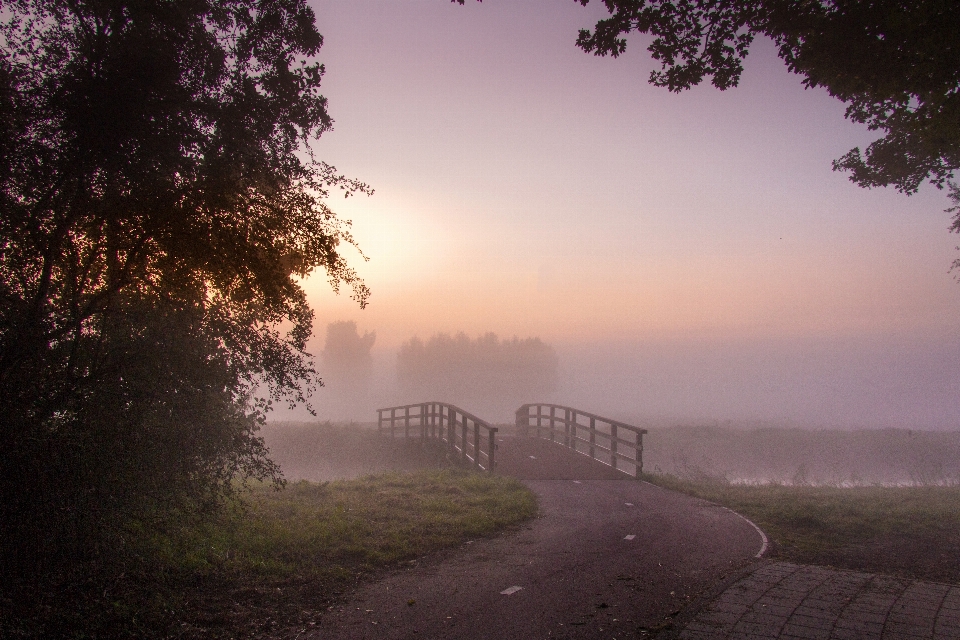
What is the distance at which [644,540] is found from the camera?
23.7 ft

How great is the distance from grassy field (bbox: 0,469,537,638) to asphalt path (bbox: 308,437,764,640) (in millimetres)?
424

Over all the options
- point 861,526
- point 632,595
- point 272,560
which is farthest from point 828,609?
point 272,560

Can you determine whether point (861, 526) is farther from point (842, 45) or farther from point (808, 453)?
point (808, 453)

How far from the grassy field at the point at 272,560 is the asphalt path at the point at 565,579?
0.42m

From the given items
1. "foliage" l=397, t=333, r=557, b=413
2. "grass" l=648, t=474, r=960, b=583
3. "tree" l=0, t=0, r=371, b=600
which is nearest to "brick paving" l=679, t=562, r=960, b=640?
"grass" l=648, t=474, r=960, b=583

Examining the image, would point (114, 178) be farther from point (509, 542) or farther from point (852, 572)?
point (852, 572)

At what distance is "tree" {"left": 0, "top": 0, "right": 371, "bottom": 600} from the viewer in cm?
476

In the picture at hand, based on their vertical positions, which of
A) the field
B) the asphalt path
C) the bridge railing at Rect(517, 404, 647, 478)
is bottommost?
the field

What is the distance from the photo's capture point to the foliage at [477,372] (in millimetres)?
75625

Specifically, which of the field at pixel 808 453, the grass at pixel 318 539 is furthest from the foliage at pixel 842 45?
the field at pixel 808 453

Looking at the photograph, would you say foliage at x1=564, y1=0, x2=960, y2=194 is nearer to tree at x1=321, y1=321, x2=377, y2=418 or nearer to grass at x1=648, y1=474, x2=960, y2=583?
grass at x1=648, y1=474, x2=960, y2=583

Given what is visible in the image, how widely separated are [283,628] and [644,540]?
4.92 meters

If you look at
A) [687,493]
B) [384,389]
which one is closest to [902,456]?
[687,493]

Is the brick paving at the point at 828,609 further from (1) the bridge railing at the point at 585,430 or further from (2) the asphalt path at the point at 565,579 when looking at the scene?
(1) the bridge railing at the point at 585,430
